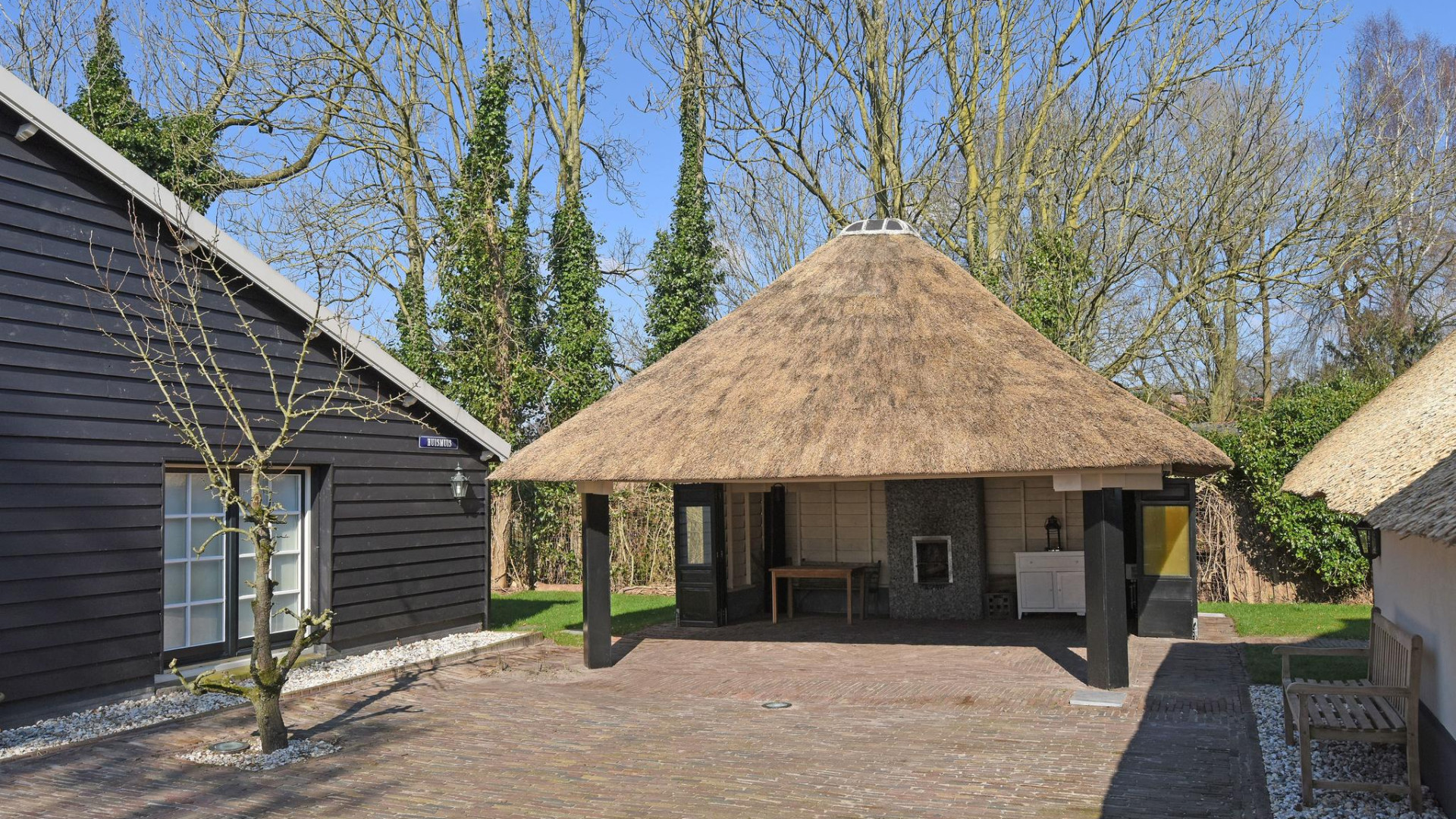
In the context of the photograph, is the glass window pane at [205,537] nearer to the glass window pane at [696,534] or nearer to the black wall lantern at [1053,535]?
the glass window pane at [696,534]

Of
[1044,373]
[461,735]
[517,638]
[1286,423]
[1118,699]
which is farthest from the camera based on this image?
[1286,423]

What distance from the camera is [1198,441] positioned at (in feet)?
33.2

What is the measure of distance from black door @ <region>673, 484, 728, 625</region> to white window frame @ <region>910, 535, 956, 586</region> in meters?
2.78

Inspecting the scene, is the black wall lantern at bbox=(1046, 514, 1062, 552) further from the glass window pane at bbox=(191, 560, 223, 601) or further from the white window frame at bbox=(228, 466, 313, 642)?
the glass window pane at bbox=(191, 560, 223, 601)

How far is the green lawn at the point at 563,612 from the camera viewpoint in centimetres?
1517

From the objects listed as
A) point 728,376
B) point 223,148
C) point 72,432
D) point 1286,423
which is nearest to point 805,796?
point 728,376

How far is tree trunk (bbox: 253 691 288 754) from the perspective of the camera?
8070 millimetres

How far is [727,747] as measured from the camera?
27.5 feet

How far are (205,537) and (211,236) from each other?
298cm

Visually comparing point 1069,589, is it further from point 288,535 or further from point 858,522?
point 288,535

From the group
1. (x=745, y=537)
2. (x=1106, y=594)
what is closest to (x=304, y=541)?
(x=745, y=537)

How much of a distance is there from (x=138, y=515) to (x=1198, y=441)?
9.83m

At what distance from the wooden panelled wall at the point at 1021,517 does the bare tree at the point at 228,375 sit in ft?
29.0

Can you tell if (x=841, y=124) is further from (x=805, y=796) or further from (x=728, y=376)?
(x=805, y=796)
